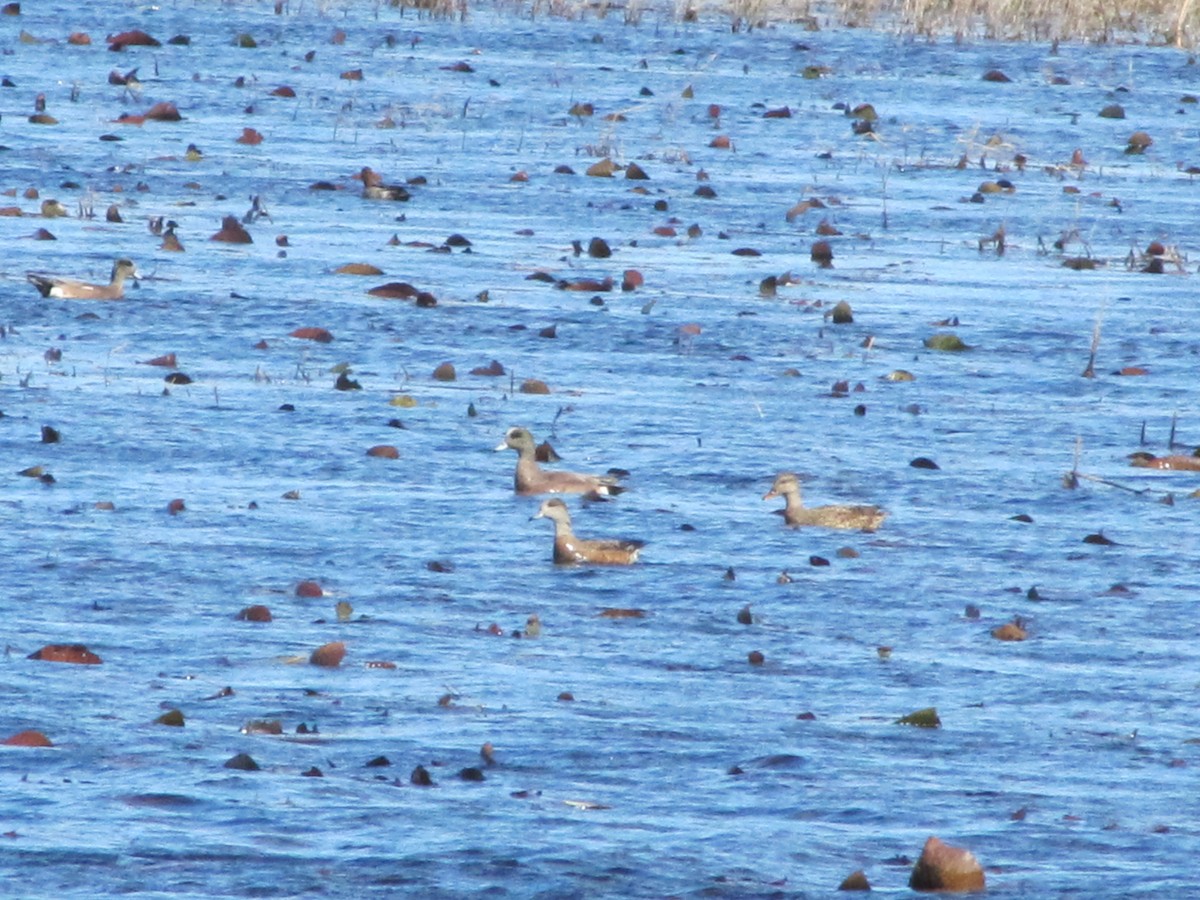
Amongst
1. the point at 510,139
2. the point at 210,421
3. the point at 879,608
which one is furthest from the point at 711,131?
the point at 879,608

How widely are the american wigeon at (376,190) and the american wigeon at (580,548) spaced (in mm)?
8501

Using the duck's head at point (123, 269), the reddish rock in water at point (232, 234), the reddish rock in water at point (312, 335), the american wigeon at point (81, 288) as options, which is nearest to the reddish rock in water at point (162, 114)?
the reddish rock in water at point (232, 234)

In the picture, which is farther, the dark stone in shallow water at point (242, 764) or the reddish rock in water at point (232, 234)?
the reddish rock in water at point (232, 234)

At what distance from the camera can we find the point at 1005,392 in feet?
43.7

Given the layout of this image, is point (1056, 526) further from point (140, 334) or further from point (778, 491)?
point (140, 334)

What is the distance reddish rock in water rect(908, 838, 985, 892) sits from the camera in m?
6.01

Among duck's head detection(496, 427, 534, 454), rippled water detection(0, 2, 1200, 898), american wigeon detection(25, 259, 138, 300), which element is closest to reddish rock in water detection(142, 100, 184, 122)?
rippled water detection(0, 2, 1200, 898)

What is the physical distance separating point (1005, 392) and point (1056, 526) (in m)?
2.81

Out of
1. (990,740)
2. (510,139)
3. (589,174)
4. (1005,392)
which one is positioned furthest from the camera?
(510,139)

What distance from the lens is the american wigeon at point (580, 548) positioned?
Answer: 31.6 ft

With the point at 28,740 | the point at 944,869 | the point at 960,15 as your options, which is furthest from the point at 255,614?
the point at 960,15

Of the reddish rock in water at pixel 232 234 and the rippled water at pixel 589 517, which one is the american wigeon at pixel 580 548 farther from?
the reddish rock in water at pixel 232 234

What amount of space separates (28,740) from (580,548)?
122 inches

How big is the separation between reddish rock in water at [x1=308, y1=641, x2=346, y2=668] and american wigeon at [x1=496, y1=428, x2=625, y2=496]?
2625 mm
